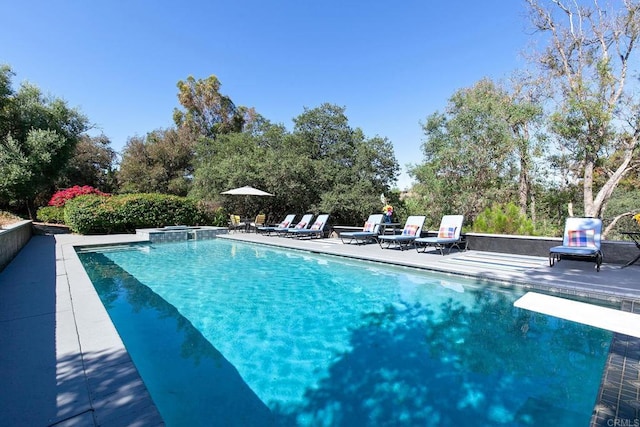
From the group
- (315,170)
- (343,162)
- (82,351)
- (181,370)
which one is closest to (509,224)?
(181,370)

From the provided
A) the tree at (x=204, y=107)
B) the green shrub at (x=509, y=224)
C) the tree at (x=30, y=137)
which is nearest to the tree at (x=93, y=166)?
the tree at (x=204, y=107)

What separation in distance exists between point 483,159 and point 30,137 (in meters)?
18.3

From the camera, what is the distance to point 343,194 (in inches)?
573

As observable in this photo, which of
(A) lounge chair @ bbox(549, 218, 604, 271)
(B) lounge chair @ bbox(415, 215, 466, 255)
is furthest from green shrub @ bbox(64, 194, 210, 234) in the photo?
(A) lounge chair @ bbox(549, 218, 604, 271)

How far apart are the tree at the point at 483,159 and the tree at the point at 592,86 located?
3.95 ft

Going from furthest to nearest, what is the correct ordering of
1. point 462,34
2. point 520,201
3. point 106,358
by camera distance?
point 462,34
point 520,201
point 106,358

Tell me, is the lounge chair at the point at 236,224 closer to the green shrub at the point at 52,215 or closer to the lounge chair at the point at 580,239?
the green shrub at the point at 52,215

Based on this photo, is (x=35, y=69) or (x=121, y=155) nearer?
(x=35, y=69)

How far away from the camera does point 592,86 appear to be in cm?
1065

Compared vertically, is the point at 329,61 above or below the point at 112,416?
above

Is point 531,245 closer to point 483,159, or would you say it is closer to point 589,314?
point 483,159

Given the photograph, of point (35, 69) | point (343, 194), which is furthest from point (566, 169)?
point (35, 69)

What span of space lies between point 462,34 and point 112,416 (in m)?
14.5

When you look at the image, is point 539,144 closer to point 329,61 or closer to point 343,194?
point 343,194
